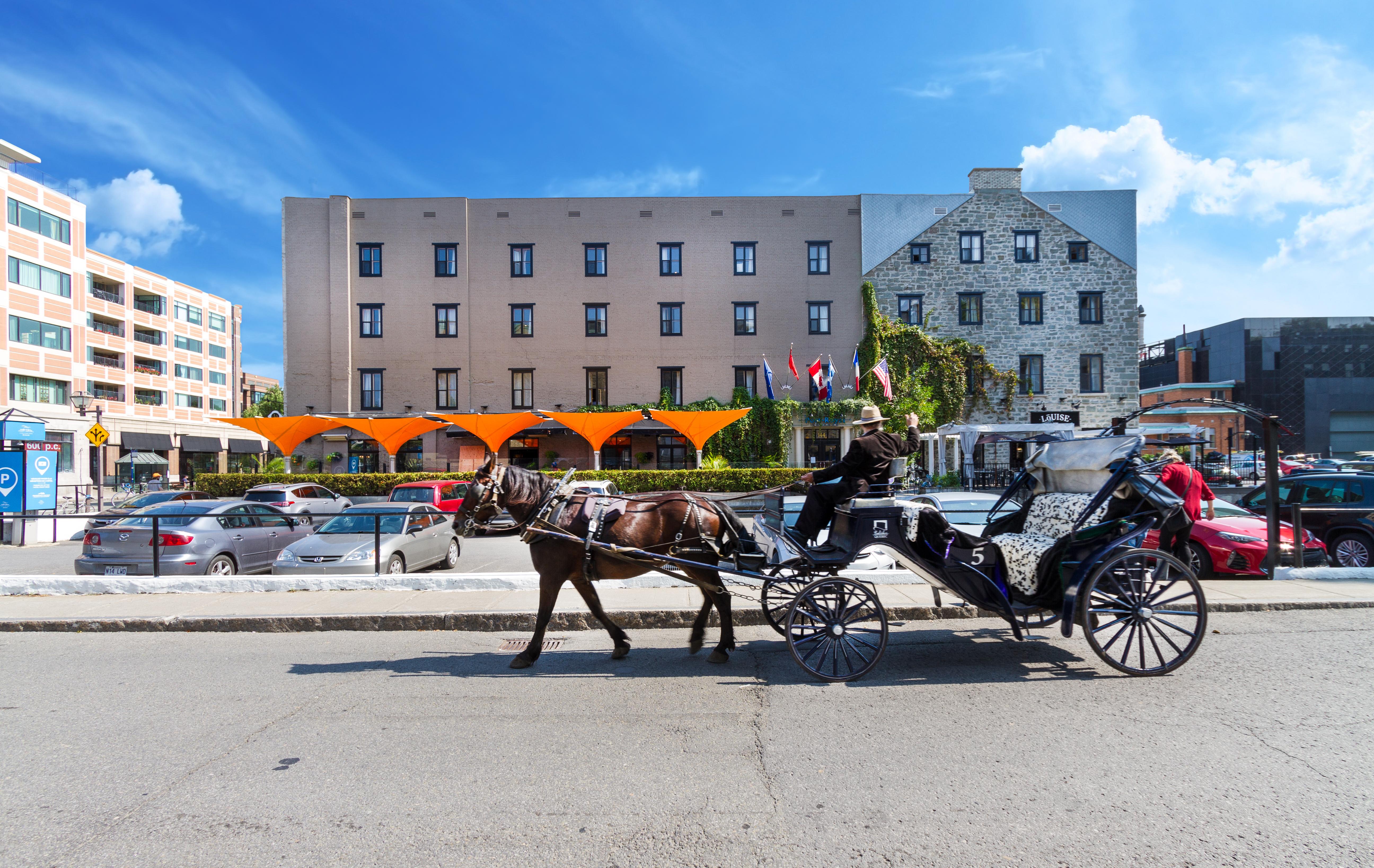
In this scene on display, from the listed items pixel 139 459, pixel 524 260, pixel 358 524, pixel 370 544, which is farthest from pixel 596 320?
pixel 139 459

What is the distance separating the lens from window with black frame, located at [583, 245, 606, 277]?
35500mm

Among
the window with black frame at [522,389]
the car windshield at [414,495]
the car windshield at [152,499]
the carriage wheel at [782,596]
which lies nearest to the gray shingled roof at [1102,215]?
the window with black frame at [522,389]

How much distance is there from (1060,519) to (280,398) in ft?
271

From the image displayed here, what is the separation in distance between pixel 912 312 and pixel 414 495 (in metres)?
26.5

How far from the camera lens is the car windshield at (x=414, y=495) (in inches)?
723

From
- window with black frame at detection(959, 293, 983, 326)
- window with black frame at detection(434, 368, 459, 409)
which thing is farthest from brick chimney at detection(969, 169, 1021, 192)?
window with black frame at detection(434, 368, 459, 409)

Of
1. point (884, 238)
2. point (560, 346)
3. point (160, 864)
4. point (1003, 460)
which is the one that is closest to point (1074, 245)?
point (884, 238)

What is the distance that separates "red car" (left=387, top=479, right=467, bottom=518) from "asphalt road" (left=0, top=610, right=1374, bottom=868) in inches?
462

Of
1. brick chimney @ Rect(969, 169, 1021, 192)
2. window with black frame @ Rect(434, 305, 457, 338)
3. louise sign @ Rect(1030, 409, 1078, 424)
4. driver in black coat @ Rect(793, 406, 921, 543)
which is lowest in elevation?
driver in black coat @ Rect(793, 406, 921, 543)

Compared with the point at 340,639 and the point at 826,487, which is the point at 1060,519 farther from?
the point at 340,639

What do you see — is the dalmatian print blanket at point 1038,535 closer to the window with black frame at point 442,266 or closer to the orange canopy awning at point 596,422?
the orange canopy awning at point 596,422

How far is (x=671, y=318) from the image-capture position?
35.5 metres

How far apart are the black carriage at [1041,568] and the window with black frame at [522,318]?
3093 cm

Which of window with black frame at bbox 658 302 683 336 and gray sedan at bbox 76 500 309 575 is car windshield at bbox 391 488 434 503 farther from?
window with black frame at bbox 658 302 683 336
